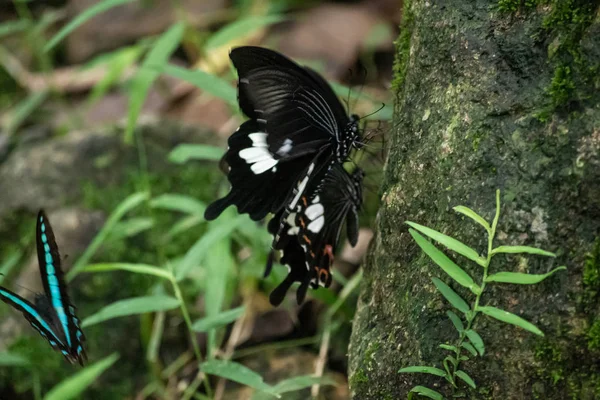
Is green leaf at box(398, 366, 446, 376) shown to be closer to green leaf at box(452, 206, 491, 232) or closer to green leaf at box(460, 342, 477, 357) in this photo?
green leaf at box(460, 342, 477, 357)

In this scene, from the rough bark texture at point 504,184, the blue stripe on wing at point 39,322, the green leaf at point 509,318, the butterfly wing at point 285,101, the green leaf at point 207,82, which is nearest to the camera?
the green leaf at point 509,318

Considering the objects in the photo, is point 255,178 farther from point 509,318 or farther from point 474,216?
point 509,318

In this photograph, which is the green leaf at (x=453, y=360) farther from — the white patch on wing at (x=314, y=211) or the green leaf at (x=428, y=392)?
the white patch on wing at (x=314, y=211)

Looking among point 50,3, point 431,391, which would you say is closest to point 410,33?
point 431,391

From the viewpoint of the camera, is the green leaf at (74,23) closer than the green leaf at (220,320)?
No

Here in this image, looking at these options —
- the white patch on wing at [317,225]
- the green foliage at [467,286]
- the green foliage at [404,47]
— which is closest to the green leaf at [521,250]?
the green foliage at [467,286]
